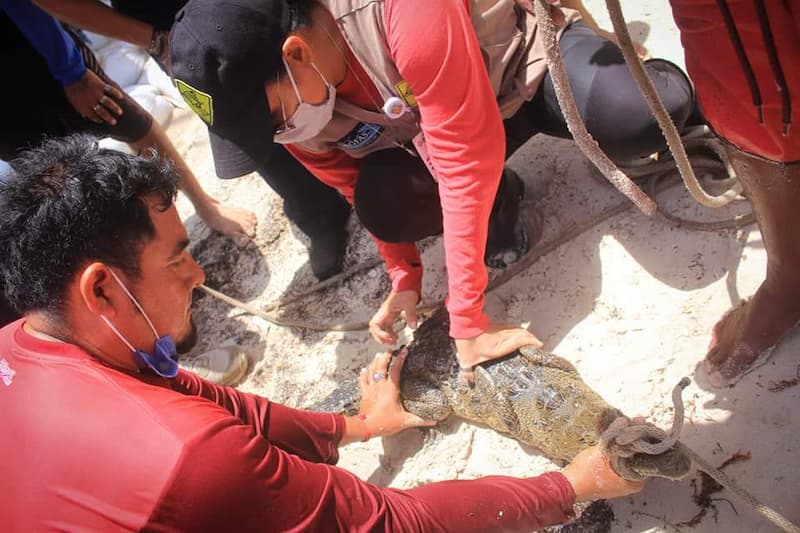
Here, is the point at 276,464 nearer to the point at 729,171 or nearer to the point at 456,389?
the point at 456,389

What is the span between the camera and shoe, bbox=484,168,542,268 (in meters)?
2.20

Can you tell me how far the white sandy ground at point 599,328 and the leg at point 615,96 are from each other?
0.33 m

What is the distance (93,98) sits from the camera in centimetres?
243

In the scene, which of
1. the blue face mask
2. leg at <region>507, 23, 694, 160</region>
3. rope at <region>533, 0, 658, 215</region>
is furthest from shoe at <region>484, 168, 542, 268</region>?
the blue face mask

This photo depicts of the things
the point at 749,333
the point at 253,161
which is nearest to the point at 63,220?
the point at 253,161

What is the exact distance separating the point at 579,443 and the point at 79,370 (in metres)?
1.25

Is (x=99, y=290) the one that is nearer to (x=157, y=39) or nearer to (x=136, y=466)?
(x=136, y=466)

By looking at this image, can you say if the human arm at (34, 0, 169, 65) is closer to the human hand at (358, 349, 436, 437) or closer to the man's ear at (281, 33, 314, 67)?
the man's ear at (281, 33, 314, 67)

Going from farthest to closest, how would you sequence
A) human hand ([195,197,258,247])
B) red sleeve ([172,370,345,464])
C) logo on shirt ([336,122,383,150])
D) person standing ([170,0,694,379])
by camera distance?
human hand ([195,197,258,247])
logo on shirt ([336,122,383,150])
red sleeve ([172,370,345,464])
person standing ([170,0,694,379])

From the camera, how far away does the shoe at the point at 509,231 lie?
2.20 m

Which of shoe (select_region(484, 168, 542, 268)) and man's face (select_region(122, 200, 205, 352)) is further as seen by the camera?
shoe (select_region(484, 168, 542, 268))

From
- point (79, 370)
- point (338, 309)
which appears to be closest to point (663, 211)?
point (338, 309)

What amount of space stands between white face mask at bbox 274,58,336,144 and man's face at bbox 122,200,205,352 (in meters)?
0.39

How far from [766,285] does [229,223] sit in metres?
2.27
